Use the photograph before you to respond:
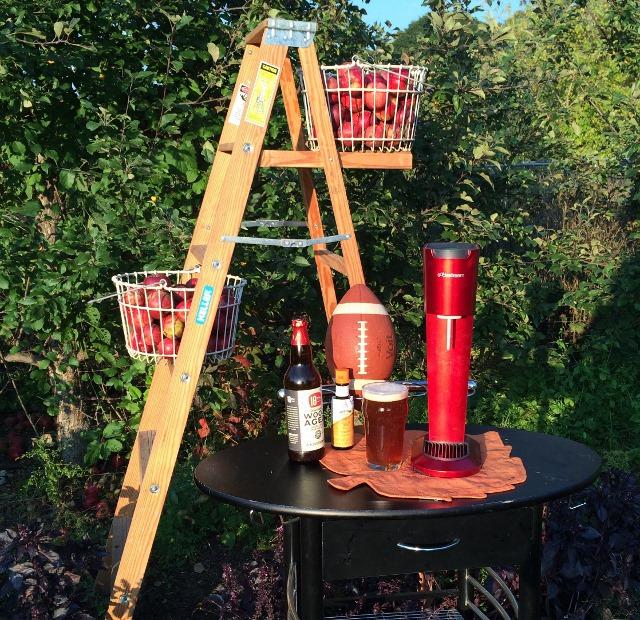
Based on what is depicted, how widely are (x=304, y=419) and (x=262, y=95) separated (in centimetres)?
93

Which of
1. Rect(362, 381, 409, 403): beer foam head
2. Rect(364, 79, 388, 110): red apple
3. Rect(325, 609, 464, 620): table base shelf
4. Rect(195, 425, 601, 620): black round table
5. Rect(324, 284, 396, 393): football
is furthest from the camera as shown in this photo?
Rect(325, 609, 464, 620): table base shelf

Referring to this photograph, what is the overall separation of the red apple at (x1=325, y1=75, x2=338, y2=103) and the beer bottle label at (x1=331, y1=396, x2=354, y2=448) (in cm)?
100

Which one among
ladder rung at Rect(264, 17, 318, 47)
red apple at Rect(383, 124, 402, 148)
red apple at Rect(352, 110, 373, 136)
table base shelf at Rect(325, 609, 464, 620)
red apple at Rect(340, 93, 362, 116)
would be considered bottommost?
table base shelf at Rect(325, 609, 464, 620)

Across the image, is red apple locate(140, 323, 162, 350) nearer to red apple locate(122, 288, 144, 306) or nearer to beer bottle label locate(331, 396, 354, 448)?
red apple locate(122, 288, 144, 306)

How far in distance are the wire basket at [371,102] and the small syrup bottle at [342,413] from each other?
2.79ft

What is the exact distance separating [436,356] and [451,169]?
2.56 metres

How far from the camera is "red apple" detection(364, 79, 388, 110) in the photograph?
258cm

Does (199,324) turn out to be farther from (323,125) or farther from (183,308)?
(323,125)

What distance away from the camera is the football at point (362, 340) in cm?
246

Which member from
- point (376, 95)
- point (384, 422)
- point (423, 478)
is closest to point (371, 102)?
point (376, 95)

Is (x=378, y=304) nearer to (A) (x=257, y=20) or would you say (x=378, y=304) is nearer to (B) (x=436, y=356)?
(B) (x=436, y=356)

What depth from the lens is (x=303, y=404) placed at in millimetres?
2105

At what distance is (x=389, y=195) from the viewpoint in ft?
13.7

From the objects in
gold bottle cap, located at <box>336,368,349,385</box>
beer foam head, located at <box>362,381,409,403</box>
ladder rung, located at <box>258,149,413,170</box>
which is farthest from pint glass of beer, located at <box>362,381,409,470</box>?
ladder rung, located at <box>258,149,413,170</box>
